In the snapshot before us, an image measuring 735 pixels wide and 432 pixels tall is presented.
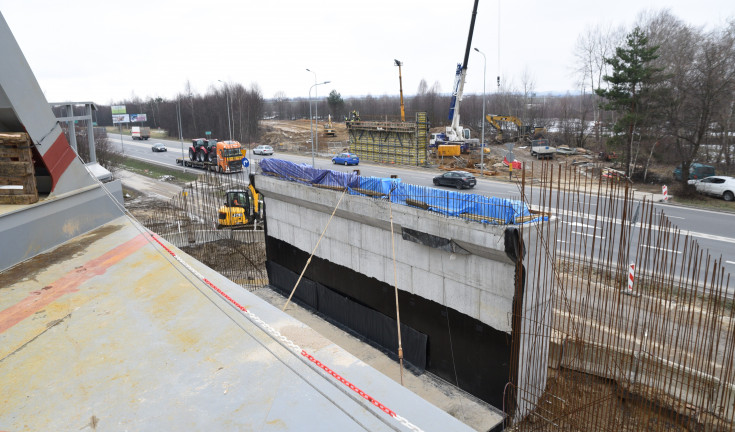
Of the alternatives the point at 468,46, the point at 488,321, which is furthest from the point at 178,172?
the point at 488,321

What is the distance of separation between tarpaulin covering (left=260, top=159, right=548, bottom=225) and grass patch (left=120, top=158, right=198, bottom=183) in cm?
3176

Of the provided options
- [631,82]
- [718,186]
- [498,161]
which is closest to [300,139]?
[498,161]

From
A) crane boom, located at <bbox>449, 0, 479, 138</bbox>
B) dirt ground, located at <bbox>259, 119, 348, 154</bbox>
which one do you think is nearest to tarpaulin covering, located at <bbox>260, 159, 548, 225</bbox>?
crane boom, located at <bbox>449, 0, 479, 138</bbox>

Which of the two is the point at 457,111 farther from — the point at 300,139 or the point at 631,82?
the point at 300,139

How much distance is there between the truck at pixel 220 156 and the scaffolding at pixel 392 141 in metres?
11.6

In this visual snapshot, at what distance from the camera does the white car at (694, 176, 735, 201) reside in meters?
26.2

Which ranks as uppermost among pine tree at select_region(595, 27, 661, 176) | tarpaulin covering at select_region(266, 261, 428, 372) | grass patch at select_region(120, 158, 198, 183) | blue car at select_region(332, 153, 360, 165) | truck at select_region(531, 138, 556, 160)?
pine tree at select_region(595, 27, 661, 176)

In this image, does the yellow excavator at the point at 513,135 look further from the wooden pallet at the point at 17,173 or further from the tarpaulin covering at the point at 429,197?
the wooden pallet at the point at 17,173

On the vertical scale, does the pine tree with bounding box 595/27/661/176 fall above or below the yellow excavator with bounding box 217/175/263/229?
above

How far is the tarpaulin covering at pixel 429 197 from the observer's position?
32.4 ft

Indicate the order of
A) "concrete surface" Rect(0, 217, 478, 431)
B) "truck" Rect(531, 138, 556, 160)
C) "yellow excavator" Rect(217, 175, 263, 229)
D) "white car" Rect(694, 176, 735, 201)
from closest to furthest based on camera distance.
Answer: "concrete surface" Rect(0, 217, 478, 431) < "yellow excavator" Rect(217, 175, 263, 229) < "white car" Rect(694, 176, 735, 201) < "truck" Rect(531, 138, 556, 160)

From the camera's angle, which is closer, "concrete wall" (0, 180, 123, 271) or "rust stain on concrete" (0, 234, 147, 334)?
"rust stain on concrete" (0, 234, 147, 334)

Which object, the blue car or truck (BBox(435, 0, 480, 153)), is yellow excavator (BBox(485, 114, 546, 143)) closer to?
truck (BBox(435, 0, 480, 153))

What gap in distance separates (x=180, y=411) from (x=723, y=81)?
35.1 m
